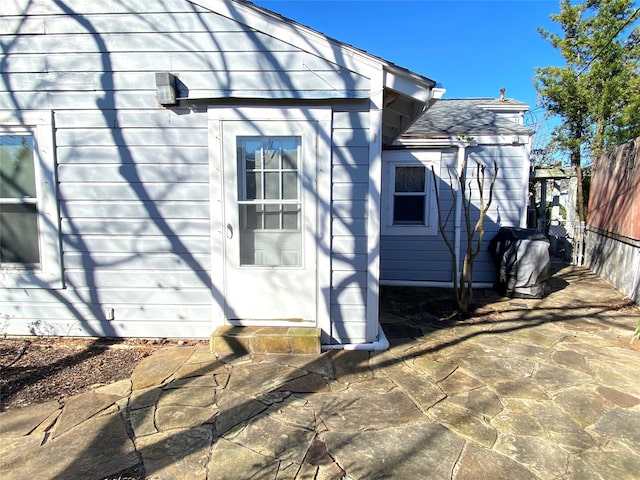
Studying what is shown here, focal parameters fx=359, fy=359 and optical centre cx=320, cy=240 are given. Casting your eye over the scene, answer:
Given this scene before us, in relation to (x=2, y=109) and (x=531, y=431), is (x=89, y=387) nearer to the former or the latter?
(x=2, y=109)

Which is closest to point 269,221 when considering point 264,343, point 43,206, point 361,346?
point 264,343

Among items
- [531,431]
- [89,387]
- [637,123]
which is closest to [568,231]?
[637,123]

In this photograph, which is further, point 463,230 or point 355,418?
point 463,230

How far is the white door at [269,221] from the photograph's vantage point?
10.8 ft

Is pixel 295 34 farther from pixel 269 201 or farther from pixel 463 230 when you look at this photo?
pixel 463 230

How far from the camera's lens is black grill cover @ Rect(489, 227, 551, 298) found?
Answer: 533cm

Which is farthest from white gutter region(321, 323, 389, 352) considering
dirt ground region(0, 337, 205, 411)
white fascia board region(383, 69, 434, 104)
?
white fascia board region(383, 69, 434, 104)

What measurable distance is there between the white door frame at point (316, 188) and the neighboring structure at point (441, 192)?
285 cm

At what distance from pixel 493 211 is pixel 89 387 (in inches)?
233

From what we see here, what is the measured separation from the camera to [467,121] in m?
6.46

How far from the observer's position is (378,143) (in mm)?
3221

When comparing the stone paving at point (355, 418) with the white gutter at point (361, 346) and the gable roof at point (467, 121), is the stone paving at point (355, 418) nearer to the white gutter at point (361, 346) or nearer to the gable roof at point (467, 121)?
the white gutter at point (361, 346)

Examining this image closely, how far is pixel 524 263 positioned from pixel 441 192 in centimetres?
164

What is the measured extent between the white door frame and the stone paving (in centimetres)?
52
